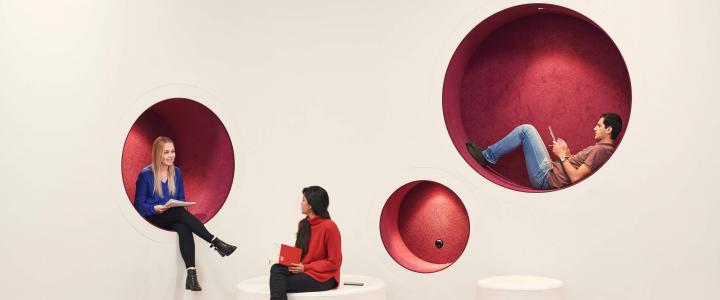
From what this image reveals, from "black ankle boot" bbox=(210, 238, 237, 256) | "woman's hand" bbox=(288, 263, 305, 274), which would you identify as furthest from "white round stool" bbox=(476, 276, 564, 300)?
"black ankle boot" bbox=(210, 238, 237, 256)

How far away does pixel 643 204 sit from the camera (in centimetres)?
570

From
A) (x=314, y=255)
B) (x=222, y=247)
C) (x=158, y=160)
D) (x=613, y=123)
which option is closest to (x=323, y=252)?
(x=314, y=255)

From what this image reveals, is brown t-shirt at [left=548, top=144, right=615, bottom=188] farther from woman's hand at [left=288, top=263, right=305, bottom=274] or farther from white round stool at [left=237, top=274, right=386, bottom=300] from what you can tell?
woman's hand at [left=288, top=263, right=305, bottom=274]

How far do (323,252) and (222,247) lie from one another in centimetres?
120

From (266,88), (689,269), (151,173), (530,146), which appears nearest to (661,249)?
(689,269)

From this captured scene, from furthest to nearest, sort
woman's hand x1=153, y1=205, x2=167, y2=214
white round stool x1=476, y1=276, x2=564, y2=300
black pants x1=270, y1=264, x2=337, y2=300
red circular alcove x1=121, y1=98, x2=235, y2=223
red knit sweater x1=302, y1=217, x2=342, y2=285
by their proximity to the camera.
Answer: red circular alcove x1=121, y1=98, x2=235, y2=223
woman's hand x1=153, y1=205, x2=167, y2=214
red knit sweater x1=302, y1=217, x2=342, y2=285
black pants x1=270, y1=264, x2=337, y2=300
white round stool x1=476, y1=276, x2=564, y2=300

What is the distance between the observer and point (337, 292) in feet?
19.0

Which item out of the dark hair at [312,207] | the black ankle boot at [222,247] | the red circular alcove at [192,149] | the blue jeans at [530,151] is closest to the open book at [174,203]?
the black ankle boot at [222,247]

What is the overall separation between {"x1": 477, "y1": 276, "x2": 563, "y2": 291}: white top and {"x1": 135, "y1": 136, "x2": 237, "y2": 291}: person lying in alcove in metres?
2.20

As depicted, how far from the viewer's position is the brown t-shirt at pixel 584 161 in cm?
608

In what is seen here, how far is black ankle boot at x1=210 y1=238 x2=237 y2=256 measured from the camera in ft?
22.2

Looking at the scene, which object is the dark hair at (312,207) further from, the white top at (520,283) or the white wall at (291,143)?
the white top at (520,283)

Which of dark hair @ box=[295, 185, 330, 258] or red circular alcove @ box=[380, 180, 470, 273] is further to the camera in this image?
red circular alcove @ box=[380, 180, 470, 273]

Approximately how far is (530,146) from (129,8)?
3533mm
